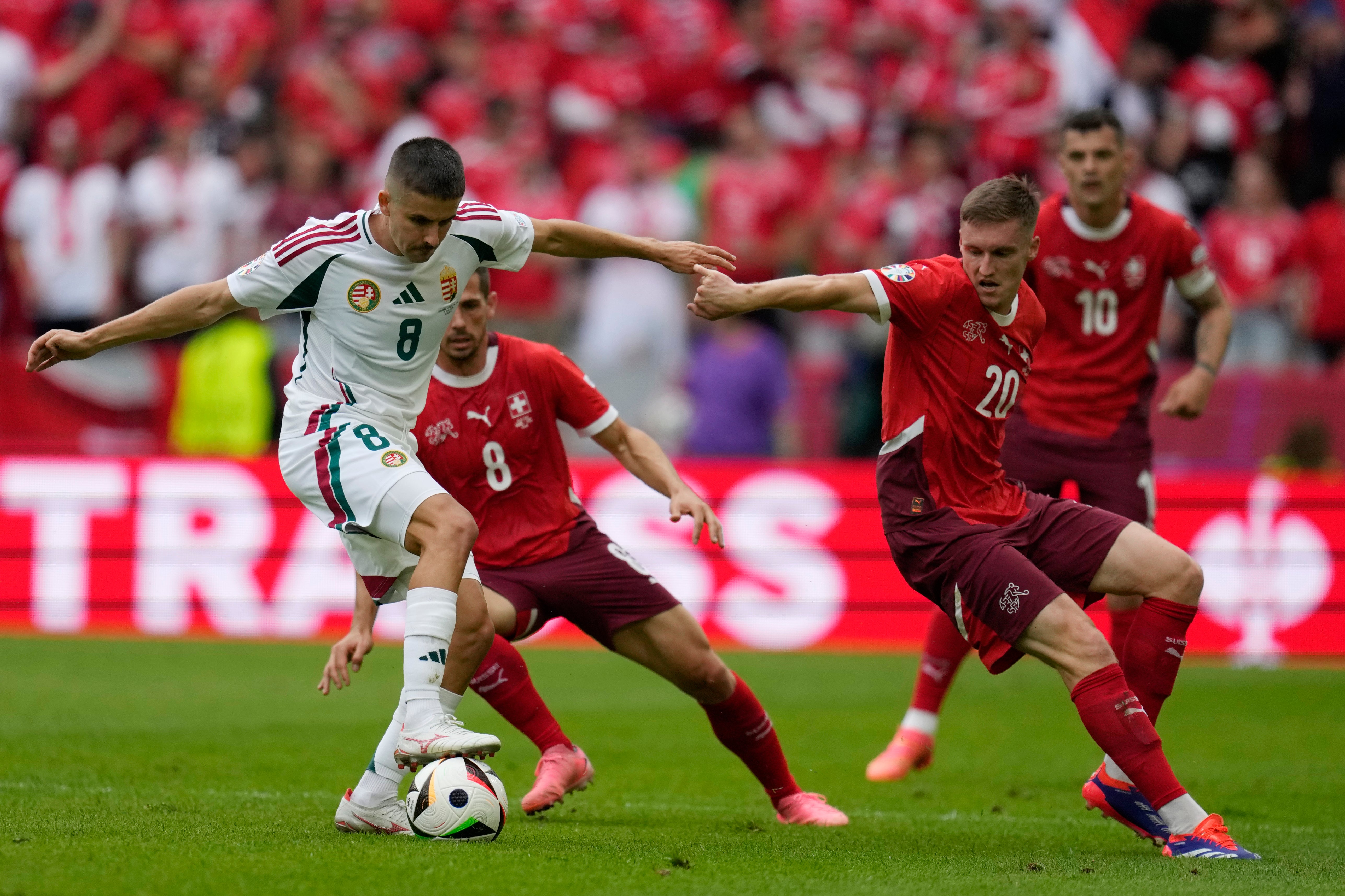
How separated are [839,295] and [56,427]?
11.6m

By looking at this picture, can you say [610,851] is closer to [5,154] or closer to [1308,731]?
[1308,731]

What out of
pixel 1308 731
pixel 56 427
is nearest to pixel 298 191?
pixel 56 427

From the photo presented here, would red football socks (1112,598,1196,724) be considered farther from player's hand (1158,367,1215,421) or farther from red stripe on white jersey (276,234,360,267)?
red stripe on white jersey (276,234,360,267)

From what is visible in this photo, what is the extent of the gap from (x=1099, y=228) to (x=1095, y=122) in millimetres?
507

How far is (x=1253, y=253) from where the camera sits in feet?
45.9

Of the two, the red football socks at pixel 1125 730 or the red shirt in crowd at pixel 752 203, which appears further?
the red shirt in crowd at pixel 752 203

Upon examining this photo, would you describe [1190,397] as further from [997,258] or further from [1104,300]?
[997,258]

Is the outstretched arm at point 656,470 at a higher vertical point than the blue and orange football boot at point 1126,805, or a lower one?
higher

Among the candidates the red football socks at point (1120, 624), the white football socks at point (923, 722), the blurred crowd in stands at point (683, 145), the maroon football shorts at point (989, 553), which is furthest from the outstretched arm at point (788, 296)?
the blurred crowd in stands at point (683, 145)

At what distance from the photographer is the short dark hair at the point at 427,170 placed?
5.61 meters

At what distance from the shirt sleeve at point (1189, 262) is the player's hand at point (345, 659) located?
428 cm

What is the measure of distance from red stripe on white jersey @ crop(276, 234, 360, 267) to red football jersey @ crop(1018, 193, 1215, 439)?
342 cm

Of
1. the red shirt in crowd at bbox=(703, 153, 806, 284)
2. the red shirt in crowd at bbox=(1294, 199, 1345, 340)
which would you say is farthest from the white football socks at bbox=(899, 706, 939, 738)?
the red shirt in crowd at bbox=(1294, 199, 1345, 340)

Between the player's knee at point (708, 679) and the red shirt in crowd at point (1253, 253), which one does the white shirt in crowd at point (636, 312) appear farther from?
the player's knee at point (708, 679)
